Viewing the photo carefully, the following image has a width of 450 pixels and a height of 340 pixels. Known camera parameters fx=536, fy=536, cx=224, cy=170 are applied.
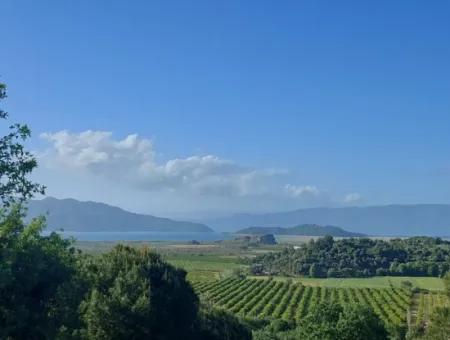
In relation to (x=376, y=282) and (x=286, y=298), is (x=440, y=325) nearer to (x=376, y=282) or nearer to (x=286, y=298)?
(x=286, y=298)

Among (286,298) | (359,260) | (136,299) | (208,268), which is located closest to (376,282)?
(359,260)

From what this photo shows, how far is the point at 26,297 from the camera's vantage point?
14258 mm

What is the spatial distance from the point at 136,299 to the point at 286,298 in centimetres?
5892

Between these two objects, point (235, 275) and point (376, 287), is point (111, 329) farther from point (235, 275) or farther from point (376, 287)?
point (235, 275)

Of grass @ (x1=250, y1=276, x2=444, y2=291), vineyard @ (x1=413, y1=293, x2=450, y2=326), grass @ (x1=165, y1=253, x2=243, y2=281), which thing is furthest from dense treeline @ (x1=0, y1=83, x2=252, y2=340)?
grass @ (x1=250, y1=276, x2=444, y2=291)


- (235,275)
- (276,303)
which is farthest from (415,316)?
(235,275)

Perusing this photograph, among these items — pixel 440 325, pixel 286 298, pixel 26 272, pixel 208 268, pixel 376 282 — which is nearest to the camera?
pixel 26 272

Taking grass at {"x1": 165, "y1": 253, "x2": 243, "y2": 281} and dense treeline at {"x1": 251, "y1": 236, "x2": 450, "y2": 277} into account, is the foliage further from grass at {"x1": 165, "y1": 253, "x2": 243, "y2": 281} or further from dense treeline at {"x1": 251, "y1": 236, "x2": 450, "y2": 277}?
dense treeline at {"x1": 251, "y1": 236, "x2": 450, "y2": 277}

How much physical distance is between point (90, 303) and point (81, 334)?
916 millimetres

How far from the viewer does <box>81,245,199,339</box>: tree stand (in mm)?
16203

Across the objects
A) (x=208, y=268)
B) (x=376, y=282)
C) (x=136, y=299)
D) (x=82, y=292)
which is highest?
(x=82, y=292)

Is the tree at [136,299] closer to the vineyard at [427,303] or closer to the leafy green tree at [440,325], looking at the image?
the leafy green tree at [440,325]

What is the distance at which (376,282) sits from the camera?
98.3m

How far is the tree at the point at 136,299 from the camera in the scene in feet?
53.2
